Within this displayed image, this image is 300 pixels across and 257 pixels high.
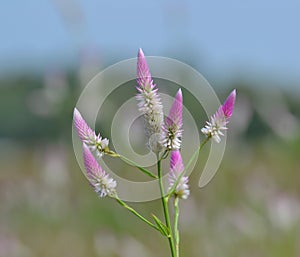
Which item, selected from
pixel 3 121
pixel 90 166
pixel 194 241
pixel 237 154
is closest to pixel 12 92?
pixel 3 121

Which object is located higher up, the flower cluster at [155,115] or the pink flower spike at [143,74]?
the pink flower spike at [143,74]

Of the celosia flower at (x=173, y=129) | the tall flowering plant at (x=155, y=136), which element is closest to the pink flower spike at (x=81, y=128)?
the tall flowering plant at (x=155, y=136)

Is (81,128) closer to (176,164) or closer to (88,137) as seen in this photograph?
(88,137)

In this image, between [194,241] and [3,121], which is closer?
[194,241]

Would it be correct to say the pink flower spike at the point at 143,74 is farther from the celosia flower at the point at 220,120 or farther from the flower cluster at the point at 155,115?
the celosia flower at the point at 220,120

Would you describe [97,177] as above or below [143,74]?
below

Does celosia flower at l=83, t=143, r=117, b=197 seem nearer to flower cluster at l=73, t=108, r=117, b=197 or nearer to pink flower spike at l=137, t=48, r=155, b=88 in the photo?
flower cluster at l=73, t=108, r=117, b=197

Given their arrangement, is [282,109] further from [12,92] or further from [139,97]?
[12,92]

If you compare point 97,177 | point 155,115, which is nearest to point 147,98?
point 155,115
